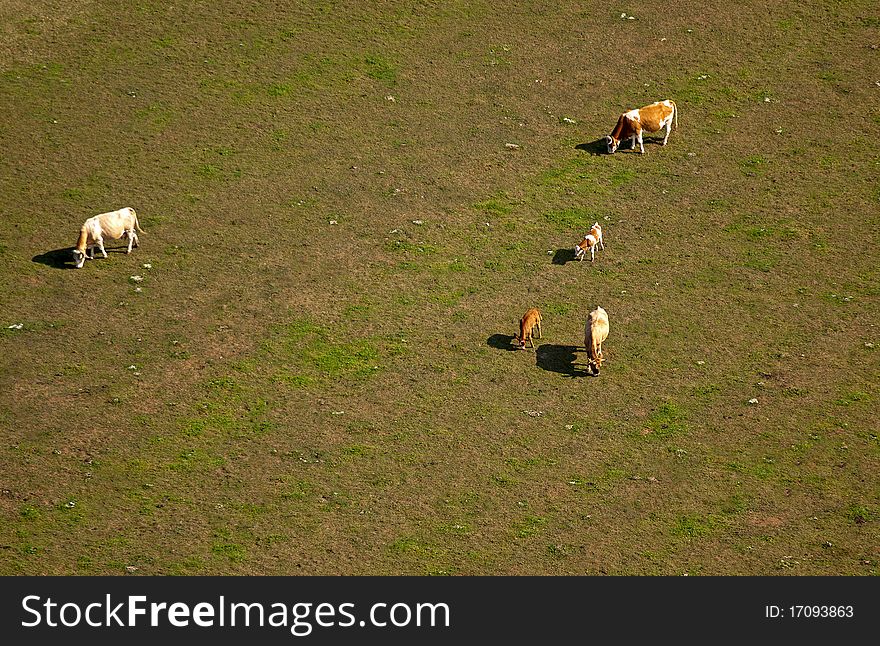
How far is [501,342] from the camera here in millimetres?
23891

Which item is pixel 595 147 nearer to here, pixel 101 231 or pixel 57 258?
pixel 101 231

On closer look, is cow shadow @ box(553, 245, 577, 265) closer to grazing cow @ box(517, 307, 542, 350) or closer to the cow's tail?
Result: grazing cow @ box(517, 307, 542, 350)

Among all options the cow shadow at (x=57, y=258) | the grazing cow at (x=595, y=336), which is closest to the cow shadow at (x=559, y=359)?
the grazing cow at (x=595, y=336)

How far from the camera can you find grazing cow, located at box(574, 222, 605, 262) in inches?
1022

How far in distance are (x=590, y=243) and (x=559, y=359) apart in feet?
11.9

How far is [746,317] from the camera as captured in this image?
24797mm

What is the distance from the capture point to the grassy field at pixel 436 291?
19.9 meters

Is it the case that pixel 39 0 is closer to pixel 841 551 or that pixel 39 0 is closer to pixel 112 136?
pixel 112 136

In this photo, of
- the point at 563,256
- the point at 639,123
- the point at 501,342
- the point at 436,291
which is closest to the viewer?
the point at 501,342

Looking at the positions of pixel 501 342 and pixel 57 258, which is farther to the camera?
pixel 57 258

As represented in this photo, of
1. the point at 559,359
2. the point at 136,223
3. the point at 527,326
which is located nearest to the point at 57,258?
the point at 136,223

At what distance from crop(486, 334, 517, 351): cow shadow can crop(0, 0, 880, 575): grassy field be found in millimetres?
43

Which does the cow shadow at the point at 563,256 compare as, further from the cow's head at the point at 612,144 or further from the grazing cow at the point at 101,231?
the grazing cow at the point at 101,231

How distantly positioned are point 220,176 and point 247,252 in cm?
331
